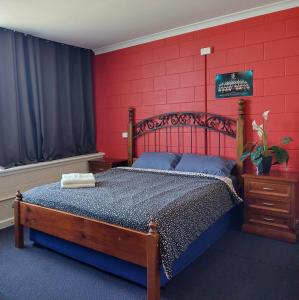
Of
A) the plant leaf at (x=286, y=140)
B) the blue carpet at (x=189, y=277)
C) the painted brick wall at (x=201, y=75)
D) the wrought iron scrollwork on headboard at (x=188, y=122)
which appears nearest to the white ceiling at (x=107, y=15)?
the painted brick wall at (x=201, y=75)

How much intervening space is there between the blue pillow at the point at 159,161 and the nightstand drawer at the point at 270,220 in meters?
1.11

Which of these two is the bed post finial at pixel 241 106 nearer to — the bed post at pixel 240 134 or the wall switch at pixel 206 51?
the bed post at pixel 240 134

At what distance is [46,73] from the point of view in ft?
13.4

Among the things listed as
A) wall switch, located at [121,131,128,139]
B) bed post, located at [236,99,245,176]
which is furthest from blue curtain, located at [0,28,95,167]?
bed post, located at [236,99,245,176]

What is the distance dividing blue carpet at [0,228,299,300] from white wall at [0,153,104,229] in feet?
2.52

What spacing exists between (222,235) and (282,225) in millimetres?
614

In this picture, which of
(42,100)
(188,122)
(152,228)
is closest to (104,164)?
(42,100)

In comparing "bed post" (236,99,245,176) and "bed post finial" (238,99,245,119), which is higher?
"bed post finial" (238,99,245,119)

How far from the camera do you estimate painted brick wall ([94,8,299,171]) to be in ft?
10.4

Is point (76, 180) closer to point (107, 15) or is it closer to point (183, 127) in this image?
point (183, 127)

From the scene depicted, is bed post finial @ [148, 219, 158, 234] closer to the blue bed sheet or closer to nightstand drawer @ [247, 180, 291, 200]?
the blue bed sheet

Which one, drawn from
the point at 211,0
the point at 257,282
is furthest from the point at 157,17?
the point at 257,282

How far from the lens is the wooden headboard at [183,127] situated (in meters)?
3.44

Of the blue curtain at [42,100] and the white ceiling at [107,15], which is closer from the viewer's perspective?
the white ceiling at [107,15]
